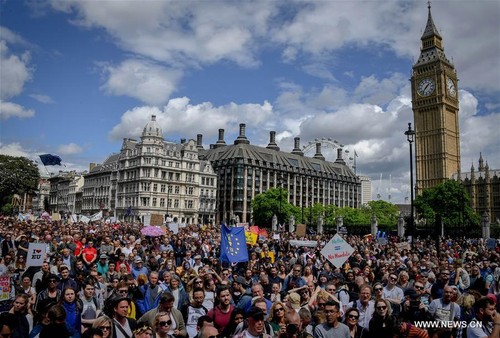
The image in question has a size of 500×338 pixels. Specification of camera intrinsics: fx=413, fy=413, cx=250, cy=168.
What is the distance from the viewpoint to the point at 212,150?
4505 inches

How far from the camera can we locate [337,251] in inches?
510

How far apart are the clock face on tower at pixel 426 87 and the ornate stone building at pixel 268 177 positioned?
34.3 meters

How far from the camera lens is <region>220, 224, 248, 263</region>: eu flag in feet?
48.2

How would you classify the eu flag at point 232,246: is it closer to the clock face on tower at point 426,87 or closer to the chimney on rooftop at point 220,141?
the chimney on rooftop at point 220,141

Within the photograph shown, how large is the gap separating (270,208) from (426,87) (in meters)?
61.2

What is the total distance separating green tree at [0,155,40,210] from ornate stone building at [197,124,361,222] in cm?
4052

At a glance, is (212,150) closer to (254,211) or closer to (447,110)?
(254,211)

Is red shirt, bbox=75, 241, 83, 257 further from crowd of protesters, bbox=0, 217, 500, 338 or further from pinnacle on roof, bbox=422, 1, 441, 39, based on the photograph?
pinnacle on roof, bbox=422, 1, 441, 39

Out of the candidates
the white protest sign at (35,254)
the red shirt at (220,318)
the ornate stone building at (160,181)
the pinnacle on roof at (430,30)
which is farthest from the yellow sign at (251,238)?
the pinnacle on roof at (430,30)

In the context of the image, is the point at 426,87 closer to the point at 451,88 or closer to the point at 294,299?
the point at 451,88

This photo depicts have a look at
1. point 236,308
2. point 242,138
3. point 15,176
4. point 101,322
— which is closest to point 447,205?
point 242,138

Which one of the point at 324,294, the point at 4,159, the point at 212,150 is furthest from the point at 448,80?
the point at 324,294

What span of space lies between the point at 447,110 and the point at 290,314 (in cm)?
12111

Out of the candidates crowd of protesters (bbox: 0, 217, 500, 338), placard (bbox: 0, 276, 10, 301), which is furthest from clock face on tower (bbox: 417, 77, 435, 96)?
placard (bbox: 0, 276, 10, 301)
